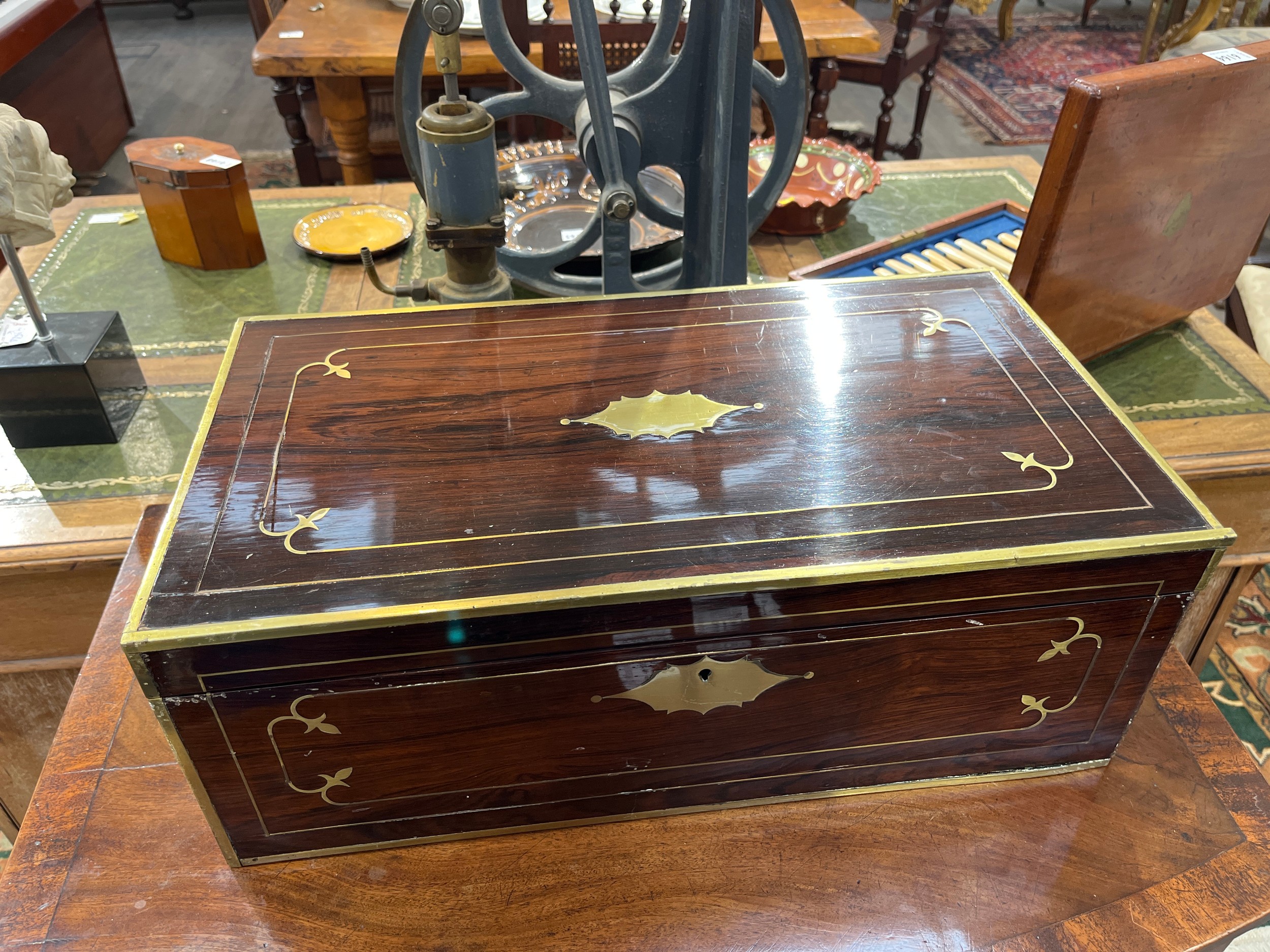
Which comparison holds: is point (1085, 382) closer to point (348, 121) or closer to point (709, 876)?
point (709, 876)

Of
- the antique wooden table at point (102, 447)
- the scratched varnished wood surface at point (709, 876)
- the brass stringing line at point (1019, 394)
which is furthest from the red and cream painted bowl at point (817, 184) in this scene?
the scratched varnished wood surface at point (709, 876)

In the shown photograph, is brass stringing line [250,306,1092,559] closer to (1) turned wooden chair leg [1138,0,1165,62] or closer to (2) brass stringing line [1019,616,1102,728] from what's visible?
(2) brass stringing line [1019,616,1102,728]

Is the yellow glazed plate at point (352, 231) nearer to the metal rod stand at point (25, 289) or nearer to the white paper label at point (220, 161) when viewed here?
the white paper label at point (220, 161)

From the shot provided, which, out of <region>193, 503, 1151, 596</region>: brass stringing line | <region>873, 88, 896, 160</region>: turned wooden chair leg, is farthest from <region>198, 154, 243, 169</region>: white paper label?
<region>873, 88, 896, 160</region>: turned wooden chair leg

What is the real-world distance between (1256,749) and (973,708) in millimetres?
1218

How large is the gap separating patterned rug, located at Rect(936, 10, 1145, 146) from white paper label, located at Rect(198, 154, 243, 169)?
10.8 ft

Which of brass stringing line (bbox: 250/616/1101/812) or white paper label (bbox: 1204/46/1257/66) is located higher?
white paper label (bbox: 1204/46/1257/66)

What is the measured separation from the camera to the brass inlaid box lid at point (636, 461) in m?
0.75

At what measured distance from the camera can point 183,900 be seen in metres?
0.82

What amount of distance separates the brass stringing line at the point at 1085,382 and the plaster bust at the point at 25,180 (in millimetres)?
1133

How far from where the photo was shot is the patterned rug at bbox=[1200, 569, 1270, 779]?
5.75ft

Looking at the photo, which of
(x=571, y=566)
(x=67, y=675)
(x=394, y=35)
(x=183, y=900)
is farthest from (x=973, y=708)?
(x=394, y=35)

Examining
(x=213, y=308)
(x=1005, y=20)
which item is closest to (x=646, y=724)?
(x=213, y=308)

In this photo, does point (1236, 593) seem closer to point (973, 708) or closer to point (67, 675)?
point (973, 708)
